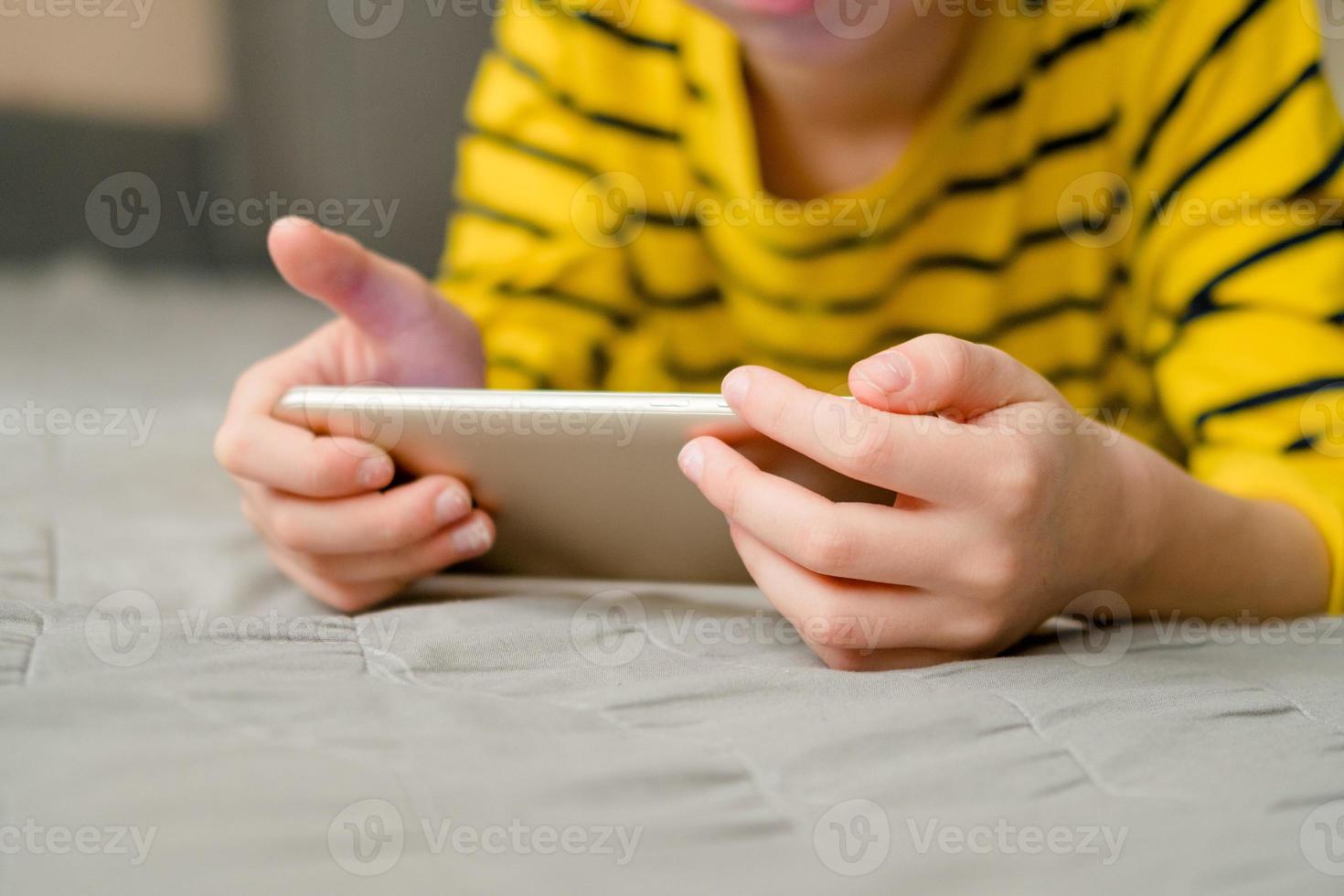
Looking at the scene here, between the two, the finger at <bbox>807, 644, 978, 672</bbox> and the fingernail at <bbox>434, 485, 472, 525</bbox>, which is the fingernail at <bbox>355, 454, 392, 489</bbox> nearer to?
the fingernail at <bbox>434, 485, 472, 525</bbox>

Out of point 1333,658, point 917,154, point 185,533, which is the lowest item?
point 185,533

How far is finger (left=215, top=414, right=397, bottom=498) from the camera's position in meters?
0.52

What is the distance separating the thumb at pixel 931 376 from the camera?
41 cm

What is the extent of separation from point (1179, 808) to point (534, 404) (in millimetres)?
278

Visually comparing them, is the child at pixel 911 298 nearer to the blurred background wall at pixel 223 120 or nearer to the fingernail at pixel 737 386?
the fingernail at pixel 737 386

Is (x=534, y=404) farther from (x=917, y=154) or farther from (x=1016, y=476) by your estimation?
(x=917, y=154)

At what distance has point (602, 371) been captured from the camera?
37.0 inches

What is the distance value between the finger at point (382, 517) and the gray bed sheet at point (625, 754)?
35 millimetres

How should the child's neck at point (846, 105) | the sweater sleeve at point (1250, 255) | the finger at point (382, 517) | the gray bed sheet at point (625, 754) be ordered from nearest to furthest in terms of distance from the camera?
the gray bed sheet at point (625, 754) < the finger at point (382, 517) < the sweater sleeve at point (1250, 255) < the child's neck at point (846, 105)

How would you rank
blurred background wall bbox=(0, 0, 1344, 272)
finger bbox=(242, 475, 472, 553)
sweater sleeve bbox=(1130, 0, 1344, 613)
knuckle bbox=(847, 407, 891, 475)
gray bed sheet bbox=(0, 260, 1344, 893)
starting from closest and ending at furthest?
gray bed sheet bbox=(0, 260, 1344, 893) → knuckle bbox=(847, 407, 891, 475) → finger bbox=(242, 475, 472, 553) → sweater sleeve bbox=(1130, 0, 1344, 613) → blurred background wall bbox=(0, 0, 1344, 272)

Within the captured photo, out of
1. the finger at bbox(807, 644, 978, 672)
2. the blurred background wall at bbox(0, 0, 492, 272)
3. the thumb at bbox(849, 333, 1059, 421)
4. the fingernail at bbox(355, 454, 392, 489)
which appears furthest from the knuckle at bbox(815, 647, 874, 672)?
Answer: the blurred background wall at bbox(0, 0, 492, 272)

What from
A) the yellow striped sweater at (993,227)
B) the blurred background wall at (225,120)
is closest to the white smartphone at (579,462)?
the yellow striped sweater at (993,227)

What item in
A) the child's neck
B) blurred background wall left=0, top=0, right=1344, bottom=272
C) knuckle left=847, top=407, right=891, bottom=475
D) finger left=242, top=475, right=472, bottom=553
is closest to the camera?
knuckle left=847, top=407, right=891, bottom=475

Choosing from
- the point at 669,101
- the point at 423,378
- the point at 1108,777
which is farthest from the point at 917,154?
the point at 1108,777
